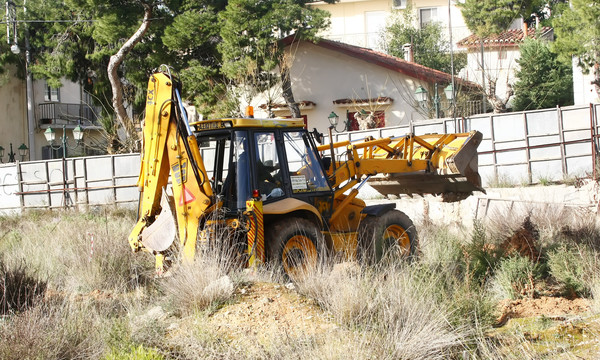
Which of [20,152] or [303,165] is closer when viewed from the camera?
[303,165]

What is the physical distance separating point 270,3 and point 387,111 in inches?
293

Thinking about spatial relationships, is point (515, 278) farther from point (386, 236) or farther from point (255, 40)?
point (255, 40)

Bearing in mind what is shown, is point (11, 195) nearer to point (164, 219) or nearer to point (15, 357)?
point (164, 219)

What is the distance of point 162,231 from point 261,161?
64.5 inches

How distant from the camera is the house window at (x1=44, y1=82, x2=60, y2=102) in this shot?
1662 inches

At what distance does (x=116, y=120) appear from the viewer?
3297 cm

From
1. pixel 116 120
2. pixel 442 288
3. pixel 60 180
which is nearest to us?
pixel 442 288

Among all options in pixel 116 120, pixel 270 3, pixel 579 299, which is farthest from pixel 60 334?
pixel 116 120

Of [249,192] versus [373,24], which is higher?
[373,24]

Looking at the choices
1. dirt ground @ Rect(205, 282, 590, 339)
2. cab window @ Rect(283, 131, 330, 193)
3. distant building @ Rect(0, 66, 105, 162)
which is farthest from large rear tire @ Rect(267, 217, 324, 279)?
distant building @ Rect(0, 66, 105, 162)

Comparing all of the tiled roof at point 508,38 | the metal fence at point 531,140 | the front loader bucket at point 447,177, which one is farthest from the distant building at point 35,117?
the front loader bucket at point 447,177

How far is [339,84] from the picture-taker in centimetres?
3353

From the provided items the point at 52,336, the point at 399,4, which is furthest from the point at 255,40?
the point at 399,4

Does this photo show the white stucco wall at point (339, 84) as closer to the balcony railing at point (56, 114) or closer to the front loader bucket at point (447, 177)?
the balcony railing at point (56, 114)
